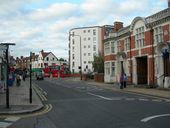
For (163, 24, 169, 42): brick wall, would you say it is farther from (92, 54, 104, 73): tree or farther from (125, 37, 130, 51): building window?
(92, 54, 104, 73): tree

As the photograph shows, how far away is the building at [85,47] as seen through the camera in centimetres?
13962

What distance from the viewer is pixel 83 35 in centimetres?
14412

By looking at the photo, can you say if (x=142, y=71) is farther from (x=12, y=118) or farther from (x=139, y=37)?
(x=12, y=118)

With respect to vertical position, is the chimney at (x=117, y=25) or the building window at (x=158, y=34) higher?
the chimney at (x=117, y=25)

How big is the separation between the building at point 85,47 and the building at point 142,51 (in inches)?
3206

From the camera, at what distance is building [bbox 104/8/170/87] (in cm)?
3775

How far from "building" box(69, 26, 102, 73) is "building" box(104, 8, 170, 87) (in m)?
81.4

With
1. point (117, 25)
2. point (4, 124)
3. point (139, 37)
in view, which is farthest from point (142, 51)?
point (4, 124)

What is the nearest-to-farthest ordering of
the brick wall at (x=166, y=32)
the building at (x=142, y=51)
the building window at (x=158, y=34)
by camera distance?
the brick wall at (x=166, y=32), the building at (x=142, y=51), the building window at (x=158, y=34)

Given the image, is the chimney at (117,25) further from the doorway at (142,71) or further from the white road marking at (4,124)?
the white road marking at (4,124)

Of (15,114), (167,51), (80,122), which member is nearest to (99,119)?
(80,122)

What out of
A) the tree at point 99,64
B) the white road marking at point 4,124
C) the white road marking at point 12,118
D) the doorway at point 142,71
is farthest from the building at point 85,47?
the white road marking at point 4,124

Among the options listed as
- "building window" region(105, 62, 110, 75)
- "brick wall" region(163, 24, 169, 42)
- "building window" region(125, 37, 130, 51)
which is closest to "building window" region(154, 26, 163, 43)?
"brick wall" region(163, 24, 169, 42)

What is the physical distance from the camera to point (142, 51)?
142ft
